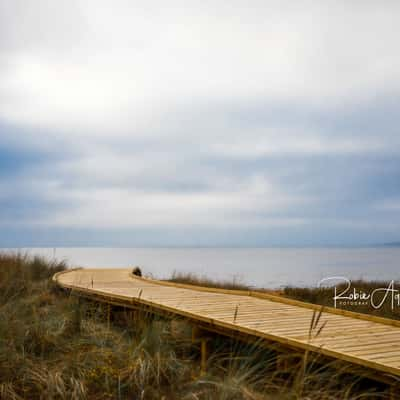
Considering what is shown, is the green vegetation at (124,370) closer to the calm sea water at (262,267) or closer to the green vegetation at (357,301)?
the green vegetation at (357,301)

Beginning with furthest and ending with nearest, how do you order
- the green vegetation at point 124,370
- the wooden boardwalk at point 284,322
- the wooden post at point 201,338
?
the wooden post at point 201,338
the wooden boardwalk at point 284,322
the green vegetation at point 124,370

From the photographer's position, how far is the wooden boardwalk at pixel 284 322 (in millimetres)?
4012

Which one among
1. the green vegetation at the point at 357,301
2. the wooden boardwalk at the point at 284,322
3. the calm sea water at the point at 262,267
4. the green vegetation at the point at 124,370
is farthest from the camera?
the calm sea water at the point at 262,267

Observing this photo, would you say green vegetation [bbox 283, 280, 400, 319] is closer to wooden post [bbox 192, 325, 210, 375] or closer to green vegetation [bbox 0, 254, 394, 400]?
wooden post [bbox 192, 325, 210, 375]

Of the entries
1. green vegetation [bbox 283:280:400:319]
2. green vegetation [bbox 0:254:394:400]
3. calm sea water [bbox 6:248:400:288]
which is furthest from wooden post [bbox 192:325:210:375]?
calm sea water [bbox 6:248:400:288]

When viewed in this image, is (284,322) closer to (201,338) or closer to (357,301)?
(201,338)

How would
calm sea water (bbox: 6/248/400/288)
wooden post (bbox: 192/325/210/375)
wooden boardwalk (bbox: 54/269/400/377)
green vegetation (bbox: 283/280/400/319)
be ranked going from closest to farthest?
1. wooden boardwalk (bbox: 54/269/400/377)
2. wooden post (bbox: 192/325/210/375)
3. green vegetation (bbox: 283/280/400/319)
4. calm sea water (bbox: 6/248/400/288)

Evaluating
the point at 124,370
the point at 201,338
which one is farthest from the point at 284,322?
the point at 124,370

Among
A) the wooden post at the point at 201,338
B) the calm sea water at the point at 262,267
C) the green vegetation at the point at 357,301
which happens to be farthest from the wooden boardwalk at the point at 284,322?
the calm sea water at the point at 262,267

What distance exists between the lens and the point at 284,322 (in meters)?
5.33

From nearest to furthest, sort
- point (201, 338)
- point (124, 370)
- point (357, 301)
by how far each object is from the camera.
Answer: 1. point (124, 370)
2. point (201, 338)
3. point (357, 301)

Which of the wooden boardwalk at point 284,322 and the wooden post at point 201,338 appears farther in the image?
the wooden post at point 201,338

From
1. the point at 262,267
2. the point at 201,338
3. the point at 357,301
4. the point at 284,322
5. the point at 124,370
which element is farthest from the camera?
the point at 262,267

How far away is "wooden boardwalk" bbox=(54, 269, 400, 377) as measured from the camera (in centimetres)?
401
